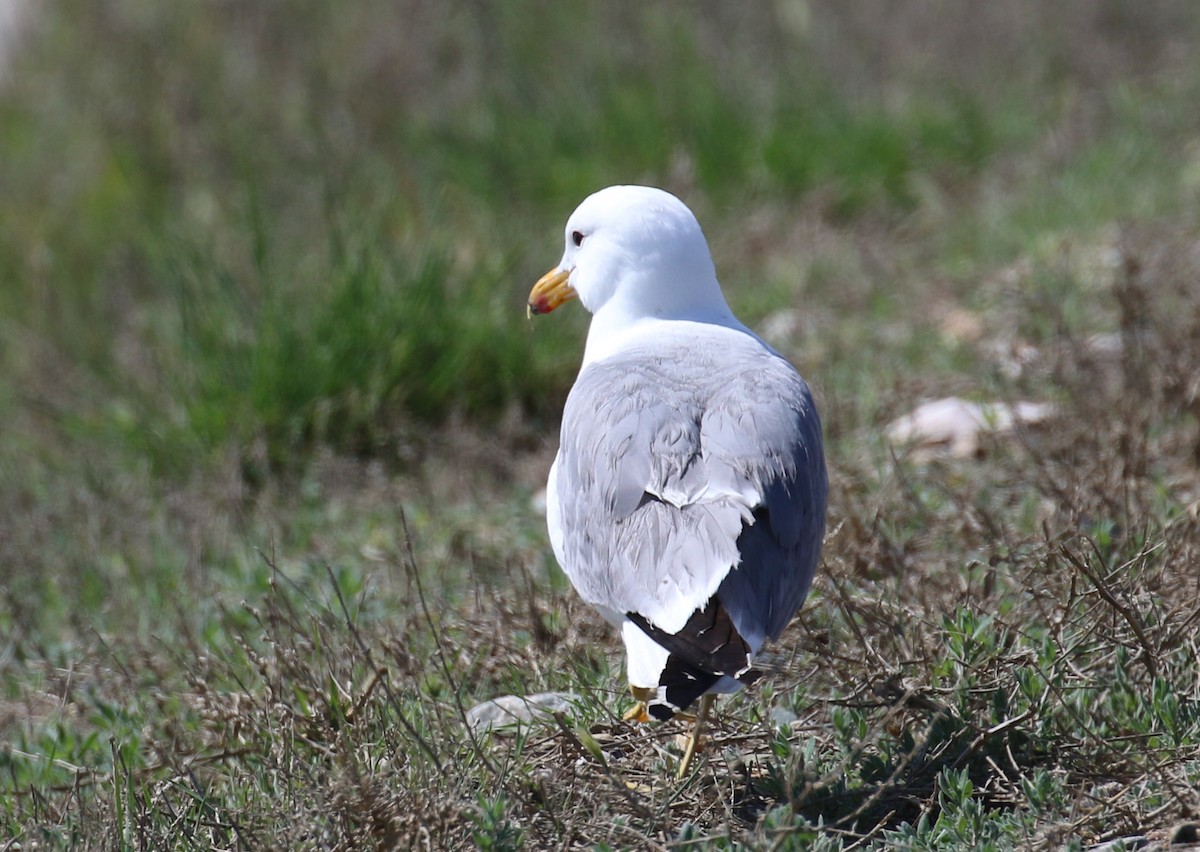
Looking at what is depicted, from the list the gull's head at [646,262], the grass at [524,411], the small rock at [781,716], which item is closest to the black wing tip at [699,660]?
the grass at [524,411]

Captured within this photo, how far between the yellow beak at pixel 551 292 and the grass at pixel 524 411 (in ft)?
2.48

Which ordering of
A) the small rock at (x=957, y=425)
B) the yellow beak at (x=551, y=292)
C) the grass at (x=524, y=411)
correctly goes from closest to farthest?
1. the grass at (x=524, y=411)
2. the yellow beak at (x=551, y=292)
3. the small rock at (x=957, y=425)

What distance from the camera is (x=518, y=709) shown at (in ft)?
11.0

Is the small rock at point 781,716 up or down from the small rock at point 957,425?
down

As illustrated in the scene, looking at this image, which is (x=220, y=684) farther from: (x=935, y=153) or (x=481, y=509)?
(x=935, y=153)

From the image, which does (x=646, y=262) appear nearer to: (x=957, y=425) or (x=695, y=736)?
(x=695, y=736)

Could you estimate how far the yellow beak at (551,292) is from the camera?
4012 mm

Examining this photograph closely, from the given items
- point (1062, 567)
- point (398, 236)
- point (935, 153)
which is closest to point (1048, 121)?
point (935, 153)

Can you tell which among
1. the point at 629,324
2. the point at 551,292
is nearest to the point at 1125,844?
the point at 629,324

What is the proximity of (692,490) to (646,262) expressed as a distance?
99cm

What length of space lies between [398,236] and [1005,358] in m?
2.99

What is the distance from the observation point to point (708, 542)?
8.80ft

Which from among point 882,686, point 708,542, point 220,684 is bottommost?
point 220,684

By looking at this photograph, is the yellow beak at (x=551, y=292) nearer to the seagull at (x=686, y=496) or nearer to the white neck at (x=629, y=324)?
the white neck at (x=629, y=324)
